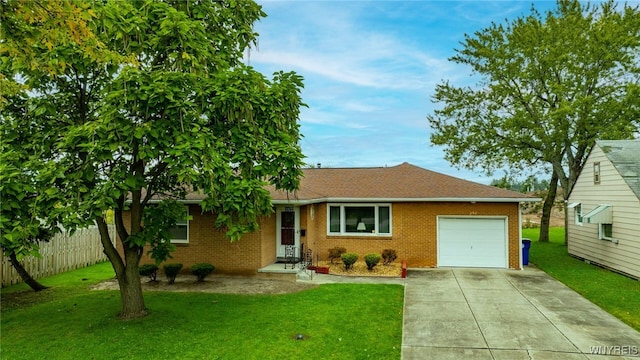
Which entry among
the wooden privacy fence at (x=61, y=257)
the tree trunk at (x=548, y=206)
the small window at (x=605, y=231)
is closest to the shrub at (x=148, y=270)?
the wooden privacy fence at (x=61, y=257)

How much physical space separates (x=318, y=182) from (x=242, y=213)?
1099 centimetres

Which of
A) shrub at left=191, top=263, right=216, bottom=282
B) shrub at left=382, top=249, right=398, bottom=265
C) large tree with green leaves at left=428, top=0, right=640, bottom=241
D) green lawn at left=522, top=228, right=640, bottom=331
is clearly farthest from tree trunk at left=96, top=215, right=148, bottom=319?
large tree with green leaves at left=428, top=0, right=640, bottom=241

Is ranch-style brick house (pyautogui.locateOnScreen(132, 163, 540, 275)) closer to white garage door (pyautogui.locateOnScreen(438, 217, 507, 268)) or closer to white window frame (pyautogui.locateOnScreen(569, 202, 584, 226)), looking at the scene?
white garage door (pyautogui.locateOnScreen(438, 217, 507, 268))

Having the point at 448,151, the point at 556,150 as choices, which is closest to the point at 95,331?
the point at 448,151

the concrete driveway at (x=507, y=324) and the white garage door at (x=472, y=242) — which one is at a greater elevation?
the white garage door at (x=472, y=242)

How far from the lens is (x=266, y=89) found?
8.31m

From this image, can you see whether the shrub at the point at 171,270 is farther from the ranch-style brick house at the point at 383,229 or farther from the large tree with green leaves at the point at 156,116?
the large tree with green leaves at the point at 156,116

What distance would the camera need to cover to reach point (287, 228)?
15.5 m

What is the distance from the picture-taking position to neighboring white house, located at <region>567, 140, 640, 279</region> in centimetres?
1352

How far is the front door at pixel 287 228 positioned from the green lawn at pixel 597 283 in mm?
9322

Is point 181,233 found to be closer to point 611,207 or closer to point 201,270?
point 201,270

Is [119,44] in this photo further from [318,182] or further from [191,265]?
[318,182]

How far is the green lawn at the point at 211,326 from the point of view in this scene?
7.22 metres

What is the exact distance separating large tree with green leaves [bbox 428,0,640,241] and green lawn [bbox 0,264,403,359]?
14453 millimetres
